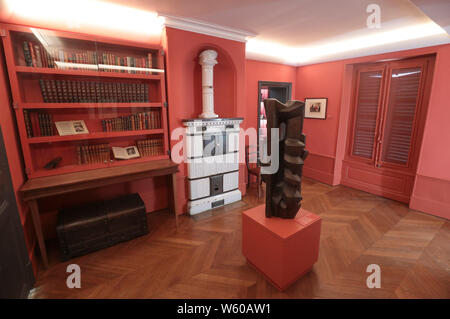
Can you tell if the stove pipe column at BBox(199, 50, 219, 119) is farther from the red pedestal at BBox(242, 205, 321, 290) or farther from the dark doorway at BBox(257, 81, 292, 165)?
the red pedestal at BBox(242, 205, 321, 290)

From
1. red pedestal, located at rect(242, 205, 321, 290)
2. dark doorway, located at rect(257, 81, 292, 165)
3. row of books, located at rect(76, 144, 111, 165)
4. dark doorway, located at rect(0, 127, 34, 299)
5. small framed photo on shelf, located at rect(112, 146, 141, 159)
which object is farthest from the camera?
dark doorway, located at rect(257, 81, 292, 165)

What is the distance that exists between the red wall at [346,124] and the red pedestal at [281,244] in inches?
102

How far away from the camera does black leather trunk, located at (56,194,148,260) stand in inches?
97.8

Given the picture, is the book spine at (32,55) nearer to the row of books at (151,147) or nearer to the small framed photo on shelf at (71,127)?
the small framed photo on shelf at (71,127)

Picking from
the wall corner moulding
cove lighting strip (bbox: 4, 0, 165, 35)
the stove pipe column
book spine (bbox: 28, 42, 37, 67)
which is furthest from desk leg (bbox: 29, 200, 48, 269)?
the wall corner moulding

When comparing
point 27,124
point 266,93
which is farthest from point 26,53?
point 266,93

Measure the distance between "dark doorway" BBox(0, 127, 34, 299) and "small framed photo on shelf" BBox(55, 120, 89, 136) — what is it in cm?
81

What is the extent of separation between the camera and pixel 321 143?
197 inches

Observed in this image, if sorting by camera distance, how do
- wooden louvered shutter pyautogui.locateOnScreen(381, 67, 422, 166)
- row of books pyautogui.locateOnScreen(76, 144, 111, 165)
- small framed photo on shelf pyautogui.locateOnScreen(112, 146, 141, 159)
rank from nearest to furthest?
row of books pyautogui.locateOnScreen(76, 144, 111, 165) → small framed photo on shelf pyautogui.locateOnScreen(112, 146, 141, 159) → wooden louvered shutter pyautogui.locateOnScreen(381, 67, 422, 166)

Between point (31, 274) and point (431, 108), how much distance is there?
539 centimetres

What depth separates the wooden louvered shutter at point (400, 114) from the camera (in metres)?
3.68

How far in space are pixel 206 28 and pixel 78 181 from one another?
263cm

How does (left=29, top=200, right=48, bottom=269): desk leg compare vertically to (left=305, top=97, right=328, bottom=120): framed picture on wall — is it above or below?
below

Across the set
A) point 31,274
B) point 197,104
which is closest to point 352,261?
point 197,104
